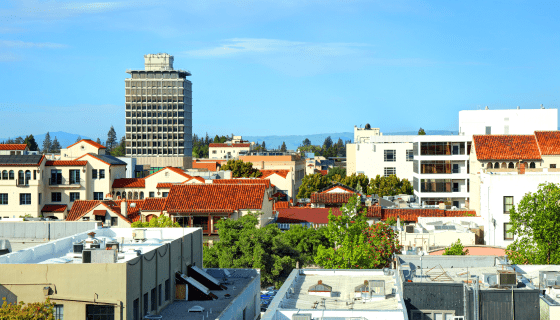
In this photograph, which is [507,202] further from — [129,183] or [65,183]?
[65,183]

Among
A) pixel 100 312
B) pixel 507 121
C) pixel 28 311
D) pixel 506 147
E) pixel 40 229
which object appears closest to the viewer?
pixel 28 311

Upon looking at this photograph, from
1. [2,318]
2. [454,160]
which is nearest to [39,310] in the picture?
[2,318]

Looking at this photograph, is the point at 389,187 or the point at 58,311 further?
the point at 389,187

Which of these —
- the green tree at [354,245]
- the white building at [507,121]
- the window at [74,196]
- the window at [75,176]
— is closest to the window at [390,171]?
the white building at [507,121]

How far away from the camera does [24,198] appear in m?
83.6

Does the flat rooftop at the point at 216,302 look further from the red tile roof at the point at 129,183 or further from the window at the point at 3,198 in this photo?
the red tile roof at the point at 129,183

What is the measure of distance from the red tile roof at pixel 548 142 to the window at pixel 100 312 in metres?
64.7

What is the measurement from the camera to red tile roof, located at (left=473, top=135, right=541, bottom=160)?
→ 74.7 meters

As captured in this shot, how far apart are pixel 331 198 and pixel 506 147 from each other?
71.5ft

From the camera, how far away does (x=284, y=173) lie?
131 metres

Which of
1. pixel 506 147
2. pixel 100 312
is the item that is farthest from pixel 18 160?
pixel 100 312

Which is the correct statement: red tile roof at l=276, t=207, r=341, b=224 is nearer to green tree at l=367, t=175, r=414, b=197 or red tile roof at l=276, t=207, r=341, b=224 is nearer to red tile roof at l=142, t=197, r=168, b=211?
red tile roof at l=142, t=197, r=168, b=211

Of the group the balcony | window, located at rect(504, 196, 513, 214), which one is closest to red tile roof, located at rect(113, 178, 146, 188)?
the balcony

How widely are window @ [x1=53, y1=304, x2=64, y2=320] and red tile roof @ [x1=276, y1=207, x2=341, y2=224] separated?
1989 inches
